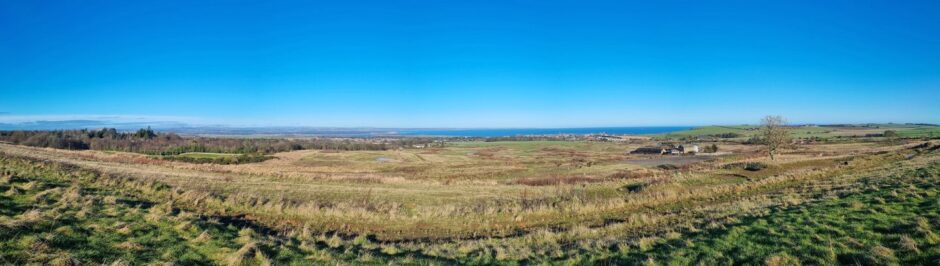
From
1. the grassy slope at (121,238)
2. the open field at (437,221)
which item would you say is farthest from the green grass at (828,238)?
the grassy slope at (121,238)

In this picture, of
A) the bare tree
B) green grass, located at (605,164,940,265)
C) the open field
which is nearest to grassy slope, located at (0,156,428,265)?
the open field

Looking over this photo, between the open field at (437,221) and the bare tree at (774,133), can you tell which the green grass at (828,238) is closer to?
the open field at (437,221)

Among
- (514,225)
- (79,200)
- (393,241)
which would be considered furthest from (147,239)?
(514,225)

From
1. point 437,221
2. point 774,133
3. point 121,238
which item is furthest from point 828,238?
point 774,133

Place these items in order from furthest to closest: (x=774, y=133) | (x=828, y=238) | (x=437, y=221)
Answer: (x=774, y=133) < (x=437, y=221) < (x=828, y=238)

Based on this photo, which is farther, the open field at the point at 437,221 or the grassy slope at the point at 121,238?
the open field at the point at 437,221

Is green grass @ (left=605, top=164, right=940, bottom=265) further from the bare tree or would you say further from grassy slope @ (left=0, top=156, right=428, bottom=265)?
the bare tree

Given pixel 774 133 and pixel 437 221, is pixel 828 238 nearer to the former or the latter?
pixel 437 221

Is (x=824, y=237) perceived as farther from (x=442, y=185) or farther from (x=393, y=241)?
(x=442, y=185)
